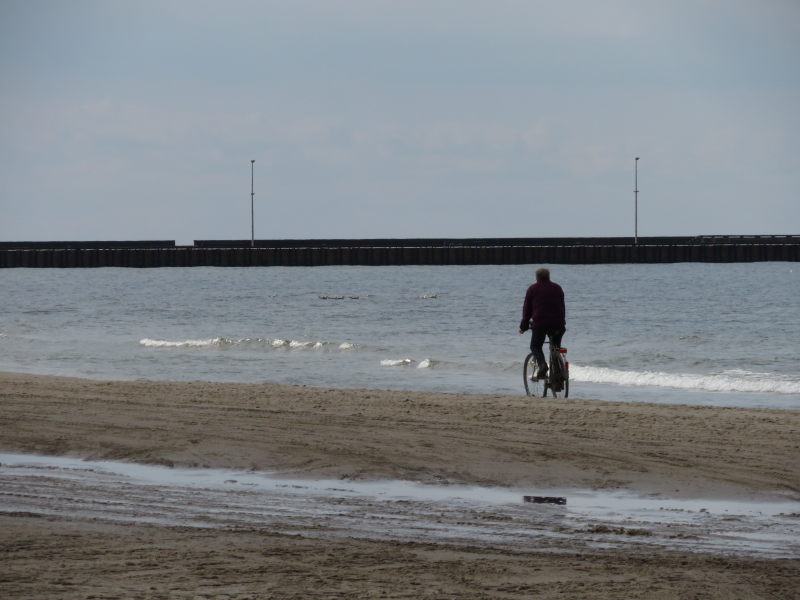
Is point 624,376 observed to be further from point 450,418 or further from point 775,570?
point 775,570

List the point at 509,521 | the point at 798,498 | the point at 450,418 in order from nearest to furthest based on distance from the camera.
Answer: the point at 509,521 → the point at 798,498 → the point at 450,418

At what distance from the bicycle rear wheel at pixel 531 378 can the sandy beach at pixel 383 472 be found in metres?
0.40

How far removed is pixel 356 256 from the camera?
10031 cm

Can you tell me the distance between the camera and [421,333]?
123 ft

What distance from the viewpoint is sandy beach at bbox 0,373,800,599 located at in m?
6.35

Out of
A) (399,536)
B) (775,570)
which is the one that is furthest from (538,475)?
(775,570)

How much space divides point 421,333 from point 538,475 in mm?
27647

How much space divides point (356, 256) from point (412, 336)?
64.4 meters

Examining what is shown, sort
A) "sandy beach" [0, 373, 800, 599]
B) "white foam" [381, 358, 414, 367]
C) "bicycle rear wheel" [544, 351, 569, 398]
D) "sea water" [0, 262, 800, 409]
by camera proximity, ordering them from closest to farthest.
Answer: "sandy beach" [0, 373, 800, 599], "bicycle rear wheel" [544, 351, 569, 398], "sea water" [0, 262, 800, 409], "white foam" [381, 358, 414, 367]

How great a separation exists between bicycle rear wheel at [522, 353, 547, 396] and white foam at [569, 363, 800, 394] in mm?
5571

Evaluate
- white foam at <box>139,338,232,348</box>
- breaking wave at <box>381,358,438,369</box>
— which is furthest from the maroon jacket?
white foam at <box>139,338,232,348</box>

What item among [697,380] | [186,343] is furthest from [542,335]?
[186,343]

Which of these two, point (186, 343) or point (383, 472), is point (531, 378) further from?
point (186, 343)

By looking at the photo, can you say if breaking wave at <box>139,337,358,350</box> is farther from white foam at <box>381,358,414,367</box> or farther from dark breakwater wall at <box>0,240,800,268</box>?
dark breakwater wall at <box>0,240,800,268</box>
